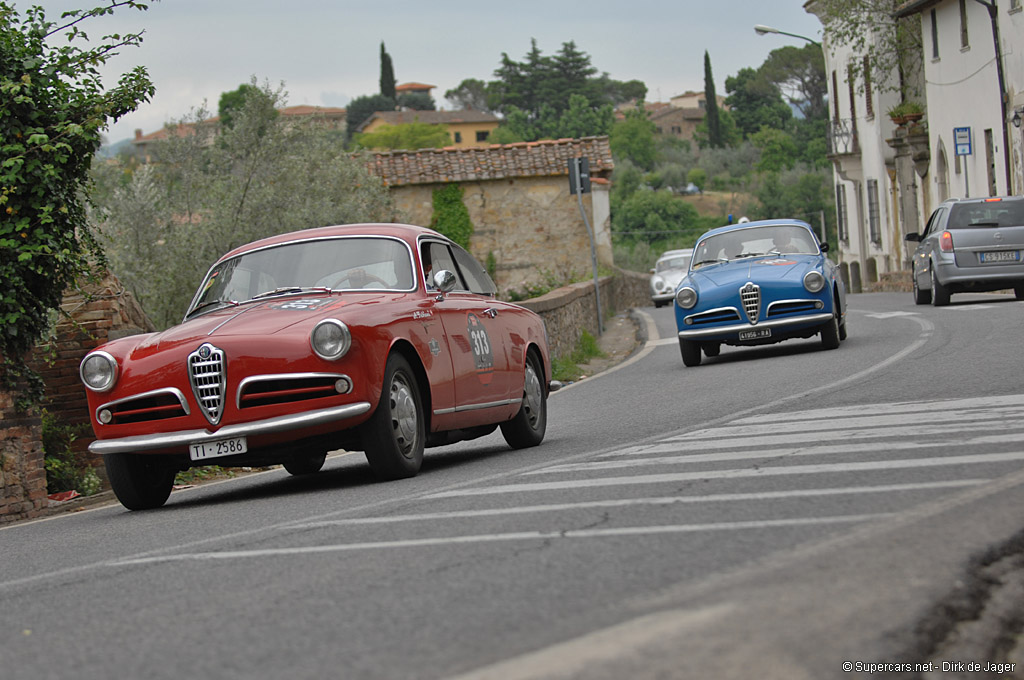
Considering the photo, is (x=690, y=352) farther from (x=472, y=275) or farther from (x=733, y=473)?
(x=733, y=473)

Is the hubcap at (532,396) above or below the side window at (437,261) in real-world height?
below

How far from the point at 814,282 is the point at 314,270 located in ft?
27.3

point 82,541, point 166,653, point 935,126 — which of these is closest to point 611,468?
point 82,541

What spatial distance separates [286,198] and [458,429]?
1656 centimetres

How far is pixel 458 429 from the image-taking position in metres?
9.65

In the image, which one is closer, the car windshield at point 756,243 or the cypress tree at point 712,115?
the car windshield at point 756,243

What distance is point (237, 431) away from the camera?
8.19 m

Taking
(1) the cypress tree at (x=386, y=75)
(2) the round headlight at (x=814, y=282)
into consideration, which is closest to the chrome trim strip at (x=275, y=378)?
(2) the round headlight at (x=814, y=282)

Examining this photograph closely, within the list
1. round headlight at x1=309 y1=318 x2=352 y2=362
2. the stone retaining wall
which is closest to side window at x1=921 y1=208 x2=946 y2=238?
the stone retaining wall

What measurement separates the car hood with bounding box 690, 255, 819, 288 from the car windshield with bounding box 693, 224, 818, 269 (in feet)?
0.88

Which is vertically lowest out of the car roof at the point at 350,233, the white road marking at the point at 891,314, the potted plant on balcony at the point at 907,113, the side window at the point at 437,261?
the white road marking at the point at 891,314

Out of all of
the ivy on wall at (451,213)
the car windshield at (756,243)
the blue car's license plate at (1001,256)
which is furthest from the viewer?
the ivy on wall at (451,213)

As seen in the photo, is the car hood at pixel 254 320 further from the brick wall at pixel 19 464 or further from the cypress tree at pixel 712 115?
the cypress tree at pixel 712 115

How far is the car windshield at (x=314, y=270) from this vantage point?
9570 millimetres
